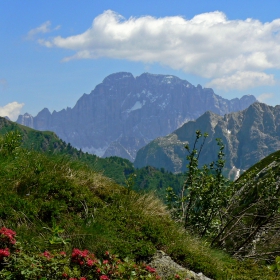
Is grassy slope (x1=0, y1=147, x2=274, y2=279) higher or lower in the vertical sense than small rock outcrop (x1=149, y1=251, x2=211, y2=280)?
higher

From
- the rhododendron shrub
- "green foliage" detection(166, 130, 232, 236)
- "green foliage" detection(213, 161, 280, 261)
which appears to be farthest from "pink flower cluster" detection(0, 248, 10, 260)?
"green foliage" detection(213, 161, 280, 261)

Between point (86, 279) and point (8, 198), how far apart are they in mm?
2845

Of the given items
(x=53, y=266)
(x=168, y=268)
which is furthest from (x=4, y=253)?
(x=168, y=268)

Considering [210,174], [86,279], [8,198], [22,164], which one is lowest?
[86,279]

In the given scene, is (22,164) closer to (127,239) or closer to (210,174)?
(127,239)

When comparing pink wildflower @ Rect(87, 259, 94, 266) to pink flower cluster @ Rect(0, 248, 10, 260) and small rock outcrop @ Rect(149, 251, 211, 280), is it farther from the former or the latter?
small rock outcrop @ Rect(149, 251, 211, 280)

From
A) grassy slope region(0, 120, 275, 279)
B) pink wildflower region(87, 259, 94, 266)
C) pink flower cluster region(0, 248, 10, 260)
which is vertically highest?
grassy slope region(0, 120, 275, 279)

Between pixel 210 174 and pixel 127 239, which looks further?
pixel 210 174

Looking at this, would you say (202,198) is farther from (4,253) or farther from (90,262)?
(4,253)

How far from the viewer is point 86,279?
6293 mm

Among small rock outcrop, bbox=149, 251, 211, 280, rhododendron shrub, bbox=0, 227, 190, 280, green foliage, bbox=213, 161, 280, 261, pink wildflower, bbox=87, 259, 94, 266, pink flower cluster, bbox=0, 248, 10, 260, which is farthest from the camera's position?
green foliage, bbox=213, 161, 280, 261

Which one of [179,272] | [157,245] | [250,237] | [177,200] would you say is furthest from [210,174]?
[179,272]

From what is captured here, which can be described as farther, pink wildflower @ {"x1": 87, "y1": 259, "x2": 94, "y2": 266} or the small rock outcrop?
the small rock outcrop

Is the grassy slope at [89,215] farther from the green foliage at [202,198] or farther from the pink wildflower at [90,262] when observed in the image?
the green foliage at [202,198]
